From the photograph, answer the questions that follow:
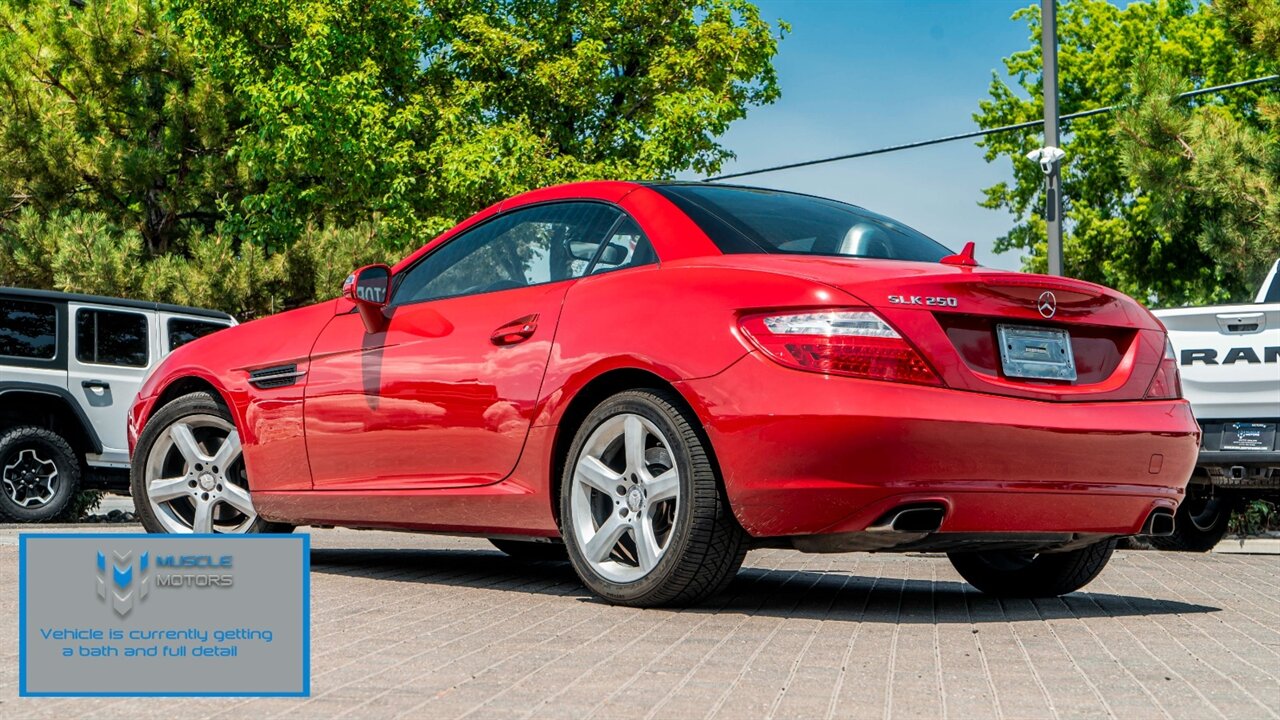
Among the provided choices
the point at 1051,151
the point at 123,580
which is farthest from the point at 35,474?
the point at 1051,151

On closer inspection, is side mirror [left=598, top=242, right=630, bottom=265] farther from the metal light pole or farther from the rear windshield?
the metal light pole

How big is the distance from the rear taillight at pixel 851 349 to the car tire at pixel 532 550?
3301 mm

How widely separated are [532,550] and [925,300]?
3800mm

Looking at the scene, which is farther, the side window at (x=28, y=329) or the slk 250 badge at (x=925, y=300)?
the side window at (x=28, y=329)

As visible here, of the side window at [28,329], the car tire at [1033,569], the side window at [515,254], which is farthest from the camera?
the side window at [28,329]

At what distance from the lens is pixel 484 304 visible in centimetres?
621

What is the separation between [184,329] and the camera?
14.2 m

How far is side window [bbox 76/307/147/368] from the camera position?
13.3 metres

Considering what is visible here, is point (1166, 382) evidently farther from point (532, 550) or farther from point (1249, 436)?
point (1249, 436)

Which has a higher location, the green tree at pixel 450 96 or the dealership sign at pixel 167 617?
the green tree at pixel 450 96

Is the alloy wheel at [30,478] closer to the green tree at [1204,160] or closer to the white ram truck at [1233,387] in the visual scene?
the white ram truck at [1233,387]

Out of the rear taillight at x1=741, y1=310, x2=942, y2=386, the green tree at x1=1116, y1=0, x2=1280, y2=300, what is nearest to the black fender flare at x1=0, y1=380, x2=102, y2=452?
the rear taillight at x1=741, y1=310, x2=942, y2=386

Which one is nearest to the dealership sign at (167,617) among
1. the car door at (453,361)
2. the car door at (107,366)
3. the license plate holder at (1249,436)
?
the car door at (453,361)

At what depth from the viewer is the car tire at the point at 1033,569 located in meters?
6.23
